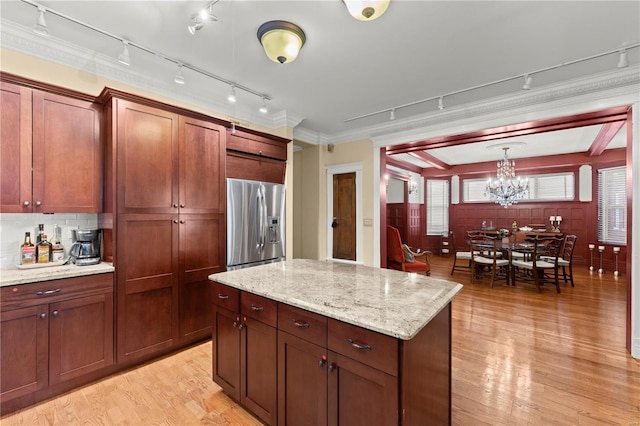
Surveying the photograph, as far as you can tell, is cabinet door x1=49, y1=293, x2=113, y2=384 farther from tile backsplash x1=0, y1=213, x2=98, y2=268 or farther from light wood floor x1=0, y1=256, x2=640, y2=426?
tile backsplash x1=0, y1=213, x2=98, y2=268

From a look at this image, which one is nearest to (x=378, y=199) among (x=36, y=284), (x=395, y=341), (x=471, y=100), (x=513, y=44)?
(x=471, y=100)

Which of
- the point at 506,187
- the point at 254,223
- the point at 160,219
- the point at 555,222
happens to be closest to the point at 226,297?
the point at 160,219

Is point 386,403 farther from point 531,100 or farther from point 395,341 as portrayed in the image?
point 531,100

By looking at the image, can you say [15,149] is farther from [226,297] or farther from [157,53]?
[226,297]

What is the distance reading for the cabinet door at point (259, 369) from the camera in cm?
160

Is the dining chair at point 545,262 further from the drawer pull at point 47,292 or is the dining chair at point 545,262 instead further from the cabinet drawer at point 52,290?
the drawer pull at point 47,292

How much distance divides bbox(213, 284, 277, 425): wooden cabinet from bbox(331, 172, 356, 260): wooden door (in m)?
3.18

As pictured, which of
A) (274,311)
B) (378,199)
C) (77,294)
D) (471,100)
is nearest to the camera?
(274,311)

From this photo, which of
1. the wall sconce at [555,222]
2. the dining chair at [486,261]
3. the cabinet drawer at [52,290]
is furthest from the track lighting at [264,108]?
the wall sconce at [555,222]

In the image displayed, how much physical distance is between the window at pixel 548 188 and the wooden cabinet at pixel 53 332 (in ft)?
29.6

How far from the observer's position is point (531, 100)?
3.23 m

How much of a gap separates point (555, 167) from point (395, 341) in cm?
857

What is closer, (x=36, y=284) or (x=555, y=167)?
(x=36, y=284)

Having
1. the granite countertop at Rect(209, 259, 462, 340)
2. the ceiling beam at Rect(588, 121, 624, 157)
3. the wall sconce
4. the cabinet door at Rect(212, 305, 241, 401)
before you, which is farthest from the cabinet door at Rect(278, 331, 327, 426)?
the wall sconce
